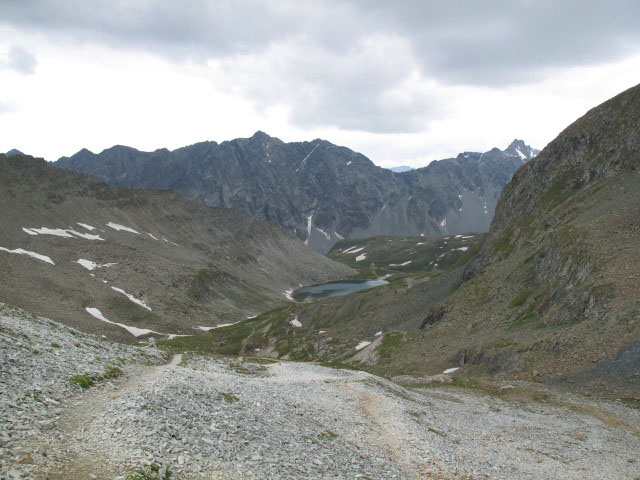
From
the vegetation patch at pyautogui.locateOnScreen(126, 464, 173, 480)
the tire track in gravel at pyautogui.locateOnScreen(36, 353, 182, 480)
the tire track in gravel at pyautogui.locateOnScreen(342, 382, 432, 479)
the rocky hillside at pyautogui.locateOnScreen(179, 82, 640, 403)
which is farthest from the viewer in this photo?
the rocky hillside at pyautogui.locateOnScreen(179, 82, 640, 403)

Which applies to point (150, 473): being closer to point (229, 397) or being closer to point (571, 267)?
point (229, 397)

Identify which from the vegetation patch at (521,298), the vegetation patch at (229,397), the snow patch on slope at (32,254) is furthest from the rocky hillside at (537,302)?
the snow patch on slope at (32,254)

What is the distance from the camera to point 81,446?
48.3 ft

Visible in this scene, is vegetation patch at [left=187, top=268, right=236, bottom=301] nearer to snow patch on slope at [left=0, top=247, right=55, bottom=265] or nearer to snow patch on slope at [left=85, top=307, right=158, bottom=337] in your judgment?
snow patch on slope at [left=85, top=307, right=158, bottom=337]

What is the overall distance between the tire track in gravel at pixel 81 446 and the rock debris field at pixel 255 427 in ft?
0.18

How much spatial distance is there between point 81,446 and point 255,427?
8105mm

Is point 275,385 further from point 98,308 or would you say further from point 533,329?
point 98,308

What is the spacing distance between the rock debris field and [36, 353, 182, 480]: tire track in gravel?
0.18 feet

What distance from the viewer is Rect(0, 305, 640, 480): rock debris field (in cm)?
1483

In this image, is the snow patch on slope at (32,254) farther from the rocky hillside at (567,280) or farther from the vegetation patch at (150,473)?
the vegetation patch at (150,473)

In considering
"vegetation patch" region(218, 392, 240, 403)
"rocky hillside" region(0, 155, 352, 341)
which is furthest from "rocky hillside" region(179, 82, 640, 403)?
"vegetation patch" region(218, 392, 240, 403)

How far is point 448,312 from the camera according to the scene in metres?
82.4

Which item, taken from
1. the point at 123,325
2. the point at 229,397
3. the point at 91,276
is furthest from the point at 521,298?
the point at 91,276

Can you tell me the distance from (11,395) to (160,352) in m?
30.3
